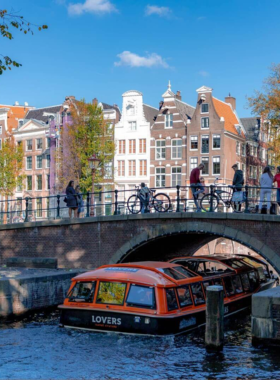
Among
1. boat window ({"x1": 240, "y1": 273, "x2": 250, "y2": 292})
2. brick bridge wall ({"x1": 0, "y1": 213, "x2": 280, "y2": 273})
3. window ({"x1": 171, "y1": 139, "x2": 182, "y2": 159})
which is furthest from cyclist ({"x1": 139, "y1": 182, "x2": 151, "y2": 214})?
window ({"x1": 171, "y1": 139, "x2": 182, "y2": 159})

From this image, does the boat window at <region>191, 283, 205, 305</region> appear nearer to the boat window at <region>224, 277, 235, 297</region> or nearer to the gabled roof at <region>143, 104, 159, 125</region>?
the boat window at <region>224, 277, 235, 297</region>

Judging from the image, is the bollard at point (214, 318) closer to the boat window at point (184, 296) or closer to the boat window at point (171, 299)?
the boat window at point (171, 299)

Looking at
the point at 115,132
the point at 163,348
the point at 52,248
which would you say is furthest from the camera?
the point at 115,132

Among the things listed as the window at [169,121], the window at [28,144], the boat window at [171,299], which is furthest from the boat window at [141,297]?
the window at [28,144]

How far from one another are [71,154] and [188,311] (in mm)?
27060

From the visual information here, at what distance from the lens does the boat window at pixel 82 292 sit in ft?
43.5

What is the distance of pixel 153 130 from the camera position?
4309 centimetres

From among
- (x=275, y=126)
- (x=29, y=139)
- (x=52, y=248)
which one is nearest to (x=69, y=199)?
(x=52, y=248)

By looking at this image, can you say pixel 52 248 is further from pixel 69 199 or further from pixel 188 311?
pixel 188 311

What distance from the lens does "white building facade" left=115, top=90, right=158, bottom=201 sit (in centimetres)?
4309

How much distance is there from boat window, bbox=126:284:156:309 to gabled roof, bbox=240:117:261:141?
33810 millimetres

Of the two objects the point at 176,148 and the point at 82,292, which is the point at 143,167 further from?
the point at 82,292

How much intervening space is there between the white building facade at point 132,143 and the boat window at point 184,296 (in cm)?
2891

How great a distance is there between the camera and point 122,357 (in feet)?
36.8
